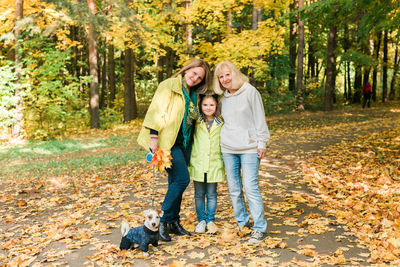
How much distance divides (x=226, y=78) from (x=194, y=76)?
41 centimetres

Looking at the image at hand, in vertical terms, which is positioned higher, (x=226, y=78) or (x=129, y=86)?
(x=129, y=86)

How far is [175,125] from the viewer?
13.7ft

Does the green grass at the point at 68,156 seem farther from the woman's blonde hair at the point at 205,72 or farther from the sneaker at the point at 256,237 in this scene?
the sneaker at the point at 256,237

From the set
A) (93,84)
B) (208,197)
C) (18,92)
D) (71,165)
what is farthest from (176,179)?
(93,84)

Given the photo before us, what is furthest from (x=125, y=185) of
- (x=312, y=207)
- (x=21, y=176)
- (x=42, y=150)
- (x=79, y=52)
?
(x=79, y=52)

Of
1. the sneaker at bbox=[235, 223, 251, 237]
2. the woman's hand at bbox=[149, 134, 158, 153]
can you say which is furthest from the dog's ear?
the sneaker at bbox=[235, 223, 251, 237]

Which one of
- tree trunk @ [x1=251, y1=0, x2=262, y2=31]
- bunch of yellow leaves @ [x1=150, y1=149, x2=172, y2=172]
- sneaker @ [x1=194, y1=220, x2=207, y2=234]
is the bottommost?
sneaker @ [x1=194, y1=220, x2=207, y2=234]

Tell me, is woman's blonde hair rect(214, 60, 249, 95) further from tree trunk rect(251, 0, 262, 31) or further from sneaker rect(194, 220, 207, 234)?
tree trunk rect(251, 0, 262, 31)

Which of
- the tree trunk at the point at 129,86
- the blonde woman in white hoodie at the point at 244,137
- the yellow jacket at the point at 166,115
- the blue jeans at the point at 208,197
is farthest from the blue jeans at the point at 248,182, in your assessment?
the tree trunk at the point at 129,86

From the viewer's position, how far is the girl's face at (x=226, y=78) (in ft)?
14.1

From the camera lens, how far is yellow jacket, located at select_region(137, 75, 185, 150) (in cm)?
411

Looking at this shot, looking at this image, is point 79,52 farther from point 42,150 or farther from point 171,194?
point 171,194

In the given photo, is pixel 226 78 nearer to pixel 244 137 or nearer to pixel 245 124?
pixel 245 124

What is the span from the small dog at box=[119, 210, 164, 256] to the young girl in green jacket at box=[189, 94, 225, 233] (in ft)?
2.42
